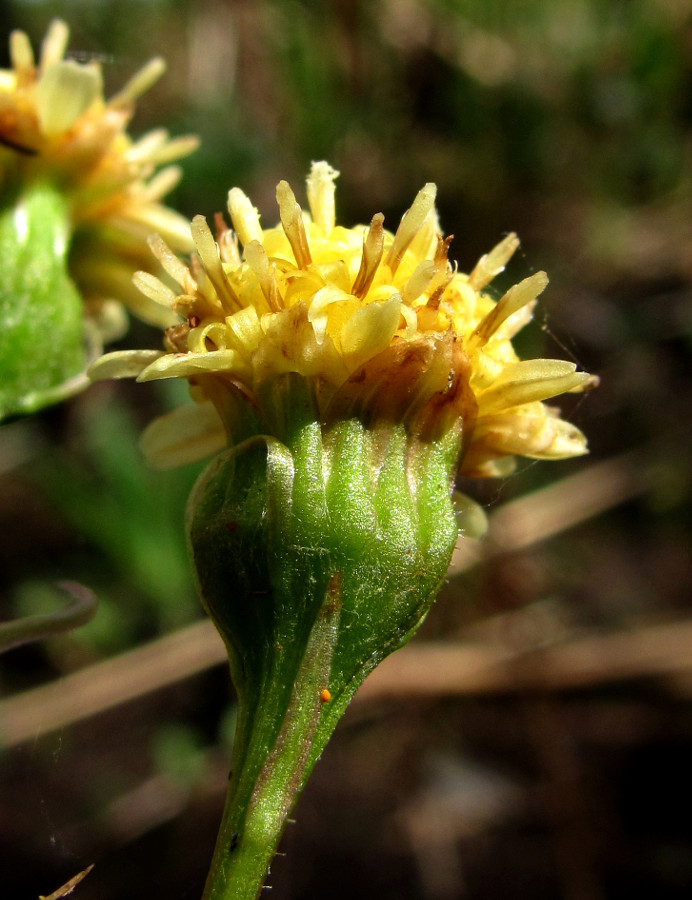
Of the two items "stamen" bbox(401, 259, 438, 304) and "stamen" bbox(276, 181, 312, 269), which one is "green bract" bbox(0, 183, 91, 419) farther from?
"stamen" bbox(401, 259, 438, 304)

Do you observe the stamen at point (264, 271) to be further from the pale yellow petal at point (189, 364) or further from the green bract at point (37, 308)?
the green bract at point (37, 308)

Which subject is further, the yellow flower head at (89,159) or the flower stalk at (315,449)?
the yellow flower head at (89,159)

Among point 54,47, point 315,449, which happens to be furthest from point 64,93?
point 315,449

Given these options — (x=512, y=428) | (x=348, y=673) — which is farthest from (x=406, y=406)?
(x=348, y=673)

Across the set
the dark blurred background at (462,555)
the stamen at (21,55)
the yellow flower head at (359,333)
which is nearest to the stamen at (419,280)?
the yellow flower head at (359,333)

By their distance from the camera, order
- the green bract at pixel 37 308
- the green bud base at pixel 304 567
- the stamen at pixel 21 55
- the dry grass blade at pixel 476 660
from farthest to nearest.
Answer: the dry grass blade at pixel 476 660 < the stamen at pixel 21 55 < the green bract at pixel 37 308 < the green bud base at pixel 304 567

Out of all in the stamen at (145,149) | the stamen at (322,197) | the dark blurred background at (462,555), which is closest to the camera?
the stamen at (322,197)
